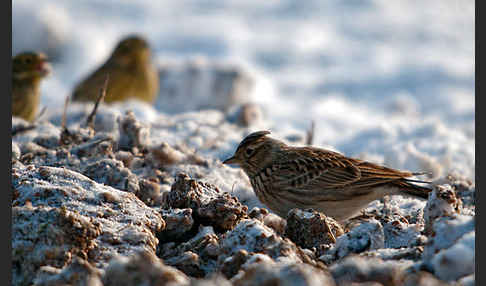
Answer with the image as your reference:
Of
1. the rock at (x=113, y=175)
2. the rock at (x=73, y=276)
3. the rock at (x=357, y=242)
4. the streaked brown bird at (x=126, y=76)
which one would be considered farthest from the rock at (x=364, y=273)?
the streaked brown bird at (x=126, y=76)

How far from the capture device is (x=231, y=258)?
306cm

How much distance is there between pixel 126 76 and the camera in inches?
456

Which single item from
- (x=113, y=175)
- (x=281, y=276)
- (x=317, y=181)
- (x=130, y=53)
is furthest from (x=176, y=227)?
(x=130, y=53)

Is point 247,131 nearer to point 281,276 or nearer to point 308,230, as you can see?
point 308,230

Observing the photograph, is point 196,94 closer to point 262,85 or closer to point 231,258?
point 262,85

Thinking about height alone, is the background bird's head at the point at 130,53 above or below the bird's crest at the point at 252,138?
below

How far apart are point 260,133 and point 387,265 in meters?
2.73

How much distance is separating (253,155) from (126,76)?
21.4 feet

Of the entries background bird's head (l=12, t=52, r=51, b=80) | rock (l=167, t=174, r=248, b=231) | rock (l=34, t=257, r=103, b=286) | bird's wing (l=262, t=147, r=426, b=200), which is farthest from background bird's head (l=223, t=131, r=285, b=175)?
background bird's head (l=12, t=52, r=51, b=80)

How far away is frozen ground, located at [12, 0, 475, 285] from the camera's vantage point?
10.1 feet

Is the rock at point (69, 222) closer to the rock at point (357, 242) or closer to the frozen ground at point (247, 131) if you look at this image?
the frozen ground at point (247, 131)

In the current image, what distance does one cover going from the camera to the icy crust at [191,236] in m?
2.75

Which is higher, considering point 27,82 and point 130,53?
point 130,53

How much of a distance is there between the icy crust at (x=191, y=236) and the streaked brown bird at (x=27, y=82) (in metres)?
3.63
